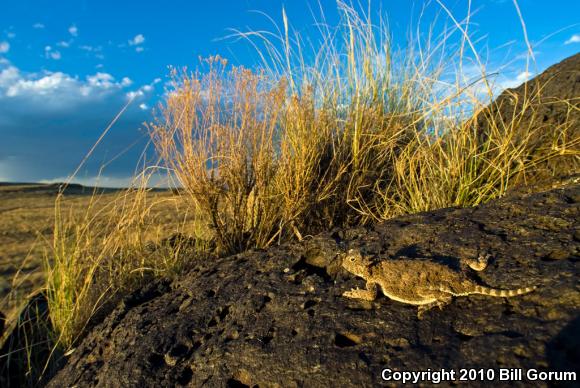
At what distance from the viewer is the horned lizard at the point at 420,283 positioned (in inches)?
85.8

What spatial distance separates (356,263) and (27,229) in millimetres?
9185

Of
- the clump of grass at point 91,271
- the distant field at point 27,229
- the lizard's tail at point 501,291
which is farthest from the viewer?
the distant field at point 27,229

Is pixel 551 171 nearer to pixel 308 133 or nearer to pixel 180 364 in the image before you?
pixel 308 133

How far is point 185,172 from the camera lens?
4.24m

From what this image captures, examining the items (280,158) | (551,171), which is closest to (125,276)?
(280,158)

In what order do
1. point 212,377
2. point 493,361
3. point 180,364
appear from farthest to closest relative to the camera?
1. point 180,364
2. point 212,377
3. point 493,361

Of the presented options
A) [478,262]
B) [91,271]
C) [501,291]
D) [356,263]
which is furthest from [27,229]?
[501,291]

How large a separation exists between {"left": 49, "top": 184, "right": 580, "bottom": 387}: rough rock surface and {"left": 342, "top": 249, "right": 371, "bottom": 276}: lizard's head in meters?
0.06

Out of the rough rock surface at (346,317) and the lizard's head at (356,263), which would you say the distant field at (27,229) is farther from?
the lizard's head at (356,263)

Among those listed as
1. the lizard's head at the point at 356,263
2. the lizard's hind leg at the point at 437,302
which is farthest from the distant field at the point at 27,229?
the lizard's hind leg at the point at 437,302

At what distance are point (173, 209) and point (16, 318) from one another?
6714 mm

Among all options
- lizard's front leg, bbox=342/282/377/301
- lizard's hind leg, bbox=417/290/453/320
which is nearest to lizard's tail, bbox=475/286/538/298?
lizard's hind leg, bbox=417/290/453/320

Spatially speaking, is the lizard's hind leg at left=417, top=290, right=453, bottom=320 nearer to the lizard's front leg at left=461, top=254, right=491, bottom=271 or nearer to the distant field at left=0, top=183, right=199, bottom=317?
the lizard's front leg at left=461, top=254, right=491, bottom=271

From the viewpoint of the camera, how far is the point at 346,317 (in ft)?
7.47
